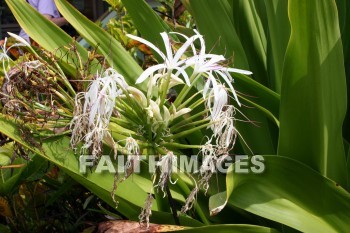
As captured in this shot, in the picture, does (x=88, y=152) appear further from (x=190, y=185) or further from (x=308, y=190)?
(x=308, y=190)

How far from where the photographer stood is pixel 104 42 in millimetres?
2090

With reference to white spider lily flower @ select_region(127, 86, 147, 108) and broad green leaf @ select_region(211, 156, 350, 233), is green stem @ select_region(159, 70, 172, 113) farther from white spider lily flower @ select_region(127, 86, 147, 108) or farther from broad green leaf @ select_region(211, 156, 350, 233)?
broad green leaf @ select_region(211, 156, 350, 233)

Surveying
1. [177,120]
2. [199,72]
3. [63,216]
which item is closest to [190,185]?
[177,120]

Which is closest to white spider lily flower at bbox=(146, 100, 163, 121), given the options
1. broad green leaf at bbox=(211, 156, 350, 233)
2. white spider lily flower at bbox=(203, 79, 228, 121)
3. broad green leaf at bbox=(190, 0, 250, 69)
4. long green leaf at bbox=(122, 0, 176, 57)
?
white spider lily flower at bbox=(203, 79, 228, 121)

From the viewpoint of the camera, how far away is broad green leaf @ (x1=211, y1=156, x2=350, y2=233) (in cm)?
145

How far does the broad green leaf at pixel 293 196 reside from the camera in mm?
1446

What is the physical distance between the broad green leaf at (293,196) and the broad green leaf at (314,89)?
0.39 ft

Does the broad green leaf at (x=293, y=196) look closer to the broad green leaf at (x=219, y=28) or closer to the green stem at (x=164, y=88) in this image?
the green stem at (x=164, y=88)

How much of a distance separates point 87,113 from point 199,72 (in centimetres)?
27

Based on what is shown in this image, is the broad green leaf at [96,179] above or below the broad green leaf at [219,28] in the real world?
below

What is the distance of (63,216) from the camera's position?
2295 millimetres

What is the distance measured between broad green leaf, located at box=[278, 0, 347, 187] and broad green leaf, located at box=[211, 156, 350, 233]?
0.12 metres

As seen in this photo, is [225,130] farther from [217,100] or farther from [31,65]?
[31,65]

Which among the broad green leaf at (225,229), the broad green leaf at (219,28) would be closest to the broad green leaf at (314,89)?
the broad green leaf at (225,229)
